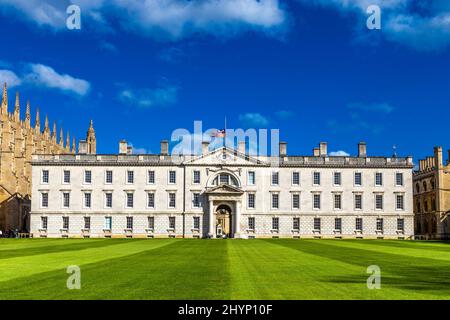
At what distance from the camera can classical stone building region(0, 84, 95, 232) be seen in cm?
6994

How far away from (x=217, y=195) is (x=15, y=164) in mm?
29536

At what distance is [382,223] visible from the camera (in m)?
66.7

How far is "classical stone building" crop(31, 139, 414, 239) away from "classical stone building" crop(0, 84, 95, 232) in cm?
677

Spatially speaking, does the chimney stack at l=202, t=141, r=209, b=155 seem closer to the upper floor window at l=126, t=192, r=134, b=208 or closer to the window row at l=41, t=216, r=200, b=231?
the window row at l=41, t=216, r=200, b=231

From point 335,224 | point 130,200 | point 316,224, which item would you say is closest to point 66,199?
point 130,200

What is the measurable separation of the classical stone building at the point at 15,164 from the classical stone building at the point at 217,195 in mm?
6772

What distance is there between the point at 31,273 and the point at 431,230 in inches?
2691

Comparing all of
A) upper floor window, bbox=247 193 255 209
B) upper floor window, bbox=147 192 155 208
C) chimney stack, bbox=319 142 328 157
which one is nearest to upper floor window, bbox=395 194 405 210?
chimney stack, bbox=319 142 328 157

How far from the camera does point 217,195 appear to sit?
213 ft

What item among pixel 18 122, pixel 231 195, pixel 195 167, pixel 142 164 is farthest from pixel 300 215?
pixel 18 122

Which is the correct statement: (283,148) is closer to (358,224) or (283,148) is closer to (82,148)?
(358,224)

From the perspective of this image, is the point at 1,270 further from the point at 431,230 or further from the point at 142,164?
the point at 431,230

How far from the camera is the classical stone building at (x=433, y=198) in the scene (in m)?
72.6

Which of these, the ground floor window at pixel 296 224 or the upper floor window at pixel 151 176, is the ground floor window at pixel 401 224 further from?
the upper floor window at pixel 151 176
